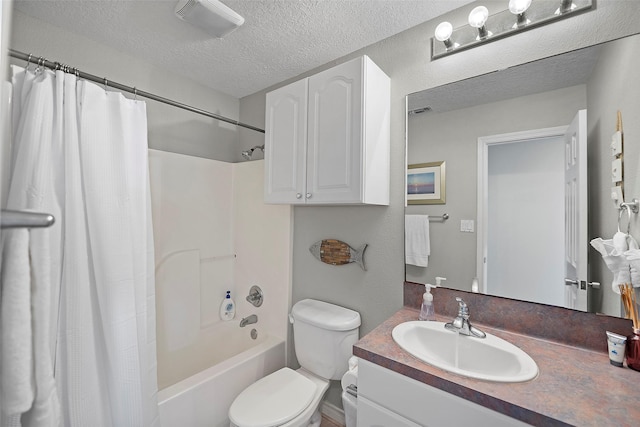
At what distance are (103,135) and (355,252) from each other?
4.76 ft

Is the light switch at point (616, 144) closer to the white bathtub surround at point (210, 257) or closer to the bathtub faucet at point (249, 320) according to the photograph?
the white bathtub surround at point (210, 257)

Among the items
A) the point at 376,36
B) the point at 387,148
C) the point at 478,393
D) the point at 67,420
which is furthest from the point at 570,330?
the point at 67,420

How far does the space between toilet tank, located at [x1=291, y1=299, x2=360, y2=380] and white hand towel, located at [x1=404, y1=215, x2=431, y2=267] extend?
496 mm

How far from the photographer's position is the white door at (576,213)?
1100 mm

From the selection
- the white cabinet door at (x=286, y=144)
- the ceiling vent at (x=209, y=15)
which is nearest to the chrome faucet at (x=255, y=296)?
the white cabinet door at (x=286, y=144)

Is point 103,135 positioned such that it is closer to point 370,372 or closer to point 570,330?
point 370,372

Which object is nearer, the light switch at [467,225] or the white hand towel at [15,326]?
the white hand towel at [15,326]

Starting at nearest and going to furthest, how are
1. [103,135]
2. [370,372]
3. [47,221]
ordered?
[47,221], [370,372], [103,135]

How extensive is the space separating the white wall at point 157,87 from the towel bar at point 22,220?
62.4 inches

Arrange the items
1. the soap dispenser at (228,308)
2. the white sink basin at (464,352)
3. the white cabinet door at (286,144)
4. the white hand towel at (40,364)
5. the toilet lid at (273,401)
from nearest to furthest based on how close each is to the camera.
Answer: the white hand towel at (40,364)
the white sink basin at (464,352)
the toilet lid at (273,401)
the white cabinet door at (286,144)
the soap dispenser at (228,308)

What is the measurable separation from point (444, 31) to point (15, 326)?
178 centimetres

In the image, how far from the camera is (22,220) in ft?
1.30

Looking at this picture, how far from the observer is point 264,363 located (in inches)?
73.1

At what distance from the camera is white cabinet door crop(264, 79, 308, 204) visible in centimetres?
162
